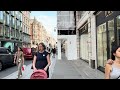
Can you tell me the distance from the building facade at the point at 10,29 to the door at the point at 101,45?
2494 centimetres

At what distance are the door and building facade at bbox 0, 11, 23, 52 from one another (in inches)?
982

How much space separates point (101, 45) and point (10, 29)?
34997 millimetres

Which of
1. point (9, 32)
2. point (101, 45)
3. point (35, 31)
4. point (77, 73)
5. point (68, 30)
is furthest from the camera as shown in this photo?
point (35, 31)

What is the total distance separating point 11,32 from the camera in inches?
1885

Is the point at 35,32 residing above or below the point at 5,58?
above

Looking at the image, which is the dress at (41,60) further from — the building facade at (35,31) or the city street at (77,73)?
the building facade at (35,31)

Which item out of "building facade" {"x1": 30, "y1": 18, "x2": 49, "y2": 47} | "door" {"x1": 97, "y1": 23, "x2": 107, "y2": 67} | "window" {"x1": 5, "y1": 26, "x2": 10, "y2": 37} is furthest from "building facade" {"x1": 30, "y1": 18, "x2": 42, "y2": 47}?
"door" {"x1": 97, "y1": 23, "x2": 107, "y2": 67}

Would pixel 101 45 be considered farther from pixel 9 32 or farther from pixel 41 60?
pixel 9 32

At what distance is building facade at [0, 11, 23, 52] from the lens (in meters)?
41.2

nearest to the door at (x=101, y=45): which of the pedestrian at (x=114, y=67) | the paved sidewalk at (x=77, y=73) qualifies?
the paved sidewalk at (x=77, y=73)

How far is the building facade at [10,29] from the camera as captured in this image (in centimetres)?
4119

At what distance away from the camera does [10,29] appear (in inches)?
1848

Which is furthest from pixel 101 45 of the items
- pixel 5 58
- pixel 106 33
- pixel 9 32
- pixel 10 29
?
pixel 10 29
